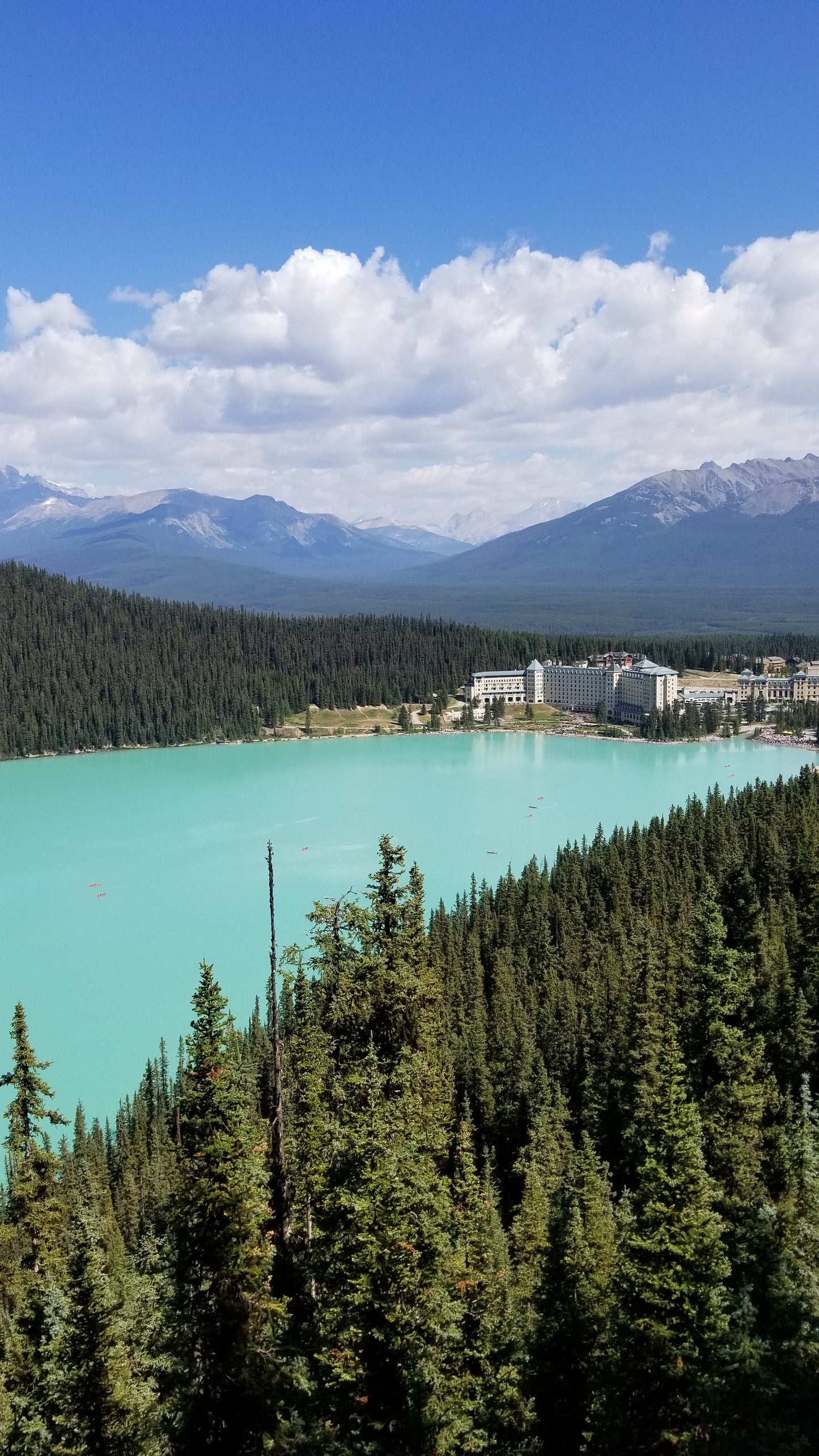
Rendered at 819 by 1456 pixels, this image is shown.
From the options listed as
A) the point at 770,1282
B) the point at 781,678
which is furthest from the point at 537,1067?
the point at 781,678

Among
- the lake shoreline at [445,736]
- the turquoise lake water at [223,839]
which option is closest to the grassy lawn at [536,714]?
the lake shoreline at [445,736]

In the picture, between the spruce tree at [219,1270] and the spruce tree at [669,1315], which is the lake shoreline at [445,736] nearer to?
the spruce tree at [669,1315]

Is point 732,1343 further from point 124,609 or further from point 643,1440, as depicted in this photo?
point 124,609

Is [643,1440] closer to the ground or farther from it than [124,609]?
closer to the ground

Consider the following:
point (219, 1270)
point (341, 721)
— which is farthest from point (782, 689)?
point (219, 1270)

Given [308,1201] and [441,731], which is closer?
[308,1201]

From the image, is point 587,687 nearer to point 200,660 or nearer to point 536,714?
point 536,714
